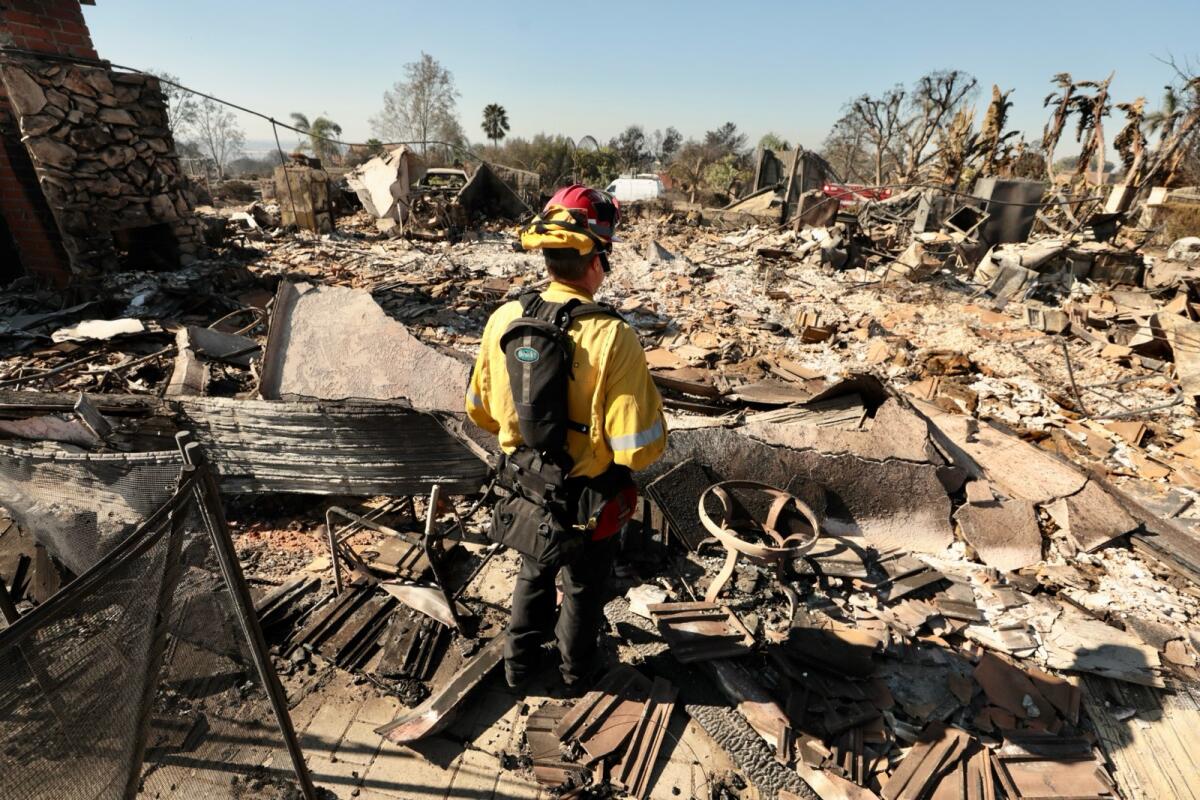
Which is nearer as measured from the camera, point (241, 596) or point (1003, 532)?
point (241, 596)

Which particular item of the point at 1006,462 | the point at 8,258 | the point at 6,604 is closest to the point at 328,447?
the point at 6,604

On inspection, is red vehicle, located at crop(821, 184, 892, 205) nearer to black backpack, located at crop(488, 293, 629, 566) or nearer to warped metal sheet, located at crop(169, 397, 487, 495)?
warped metal sheet, located at crop(169, 397, 487, 495)

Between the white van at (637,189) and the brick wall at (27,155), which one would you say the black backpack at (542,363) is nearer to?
the brick wall at (27,155)

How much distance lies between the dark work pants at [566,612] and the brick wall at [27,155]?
8.93 metres

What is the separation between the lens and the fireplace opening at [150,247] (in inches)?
338

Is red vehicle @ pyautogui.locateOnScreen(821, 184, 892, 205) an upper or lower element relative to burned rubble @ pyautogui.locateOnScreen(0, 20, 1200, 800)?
upper

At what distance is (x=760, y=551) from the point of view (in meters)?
2.93

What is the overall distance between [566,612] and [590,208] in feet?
5.80

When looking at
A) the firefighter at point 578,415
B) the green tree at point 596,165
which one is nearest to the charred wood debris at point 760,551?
the firefighter at point 578,415

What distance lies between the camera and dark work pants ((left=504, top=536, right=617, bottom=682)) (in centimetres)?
241

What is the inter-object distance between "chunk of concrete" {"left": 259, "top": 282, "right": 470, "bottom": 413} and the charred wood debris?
0.02 m

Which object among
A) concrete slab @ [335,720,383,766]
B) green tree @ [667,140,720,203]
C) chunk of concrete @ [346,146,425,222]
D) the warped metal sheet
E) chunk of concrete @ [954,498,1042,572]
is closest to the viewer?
concrete slab @ [335,720,383,766]

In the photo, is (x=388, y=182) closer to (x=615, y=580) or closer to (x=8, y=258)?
(x=8, y=258)

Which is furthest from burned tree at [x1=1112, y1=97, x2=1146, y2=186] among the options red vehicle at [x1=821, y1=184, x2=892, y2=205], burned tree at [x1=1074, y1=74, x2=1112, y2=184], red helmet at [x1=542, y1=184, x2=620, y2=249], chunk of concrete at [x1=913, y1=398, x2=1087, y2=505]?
red helmet at [x1=542, y1=184, x2=620, y2=249]
